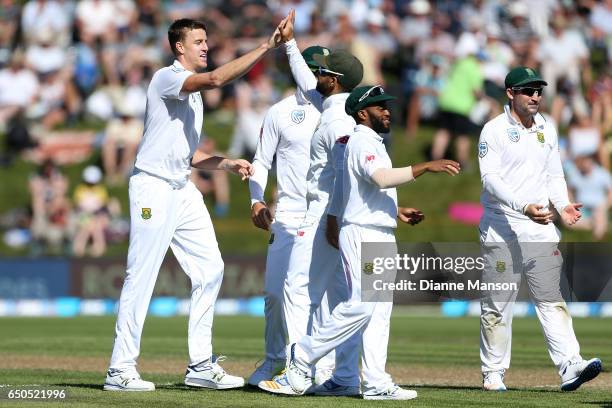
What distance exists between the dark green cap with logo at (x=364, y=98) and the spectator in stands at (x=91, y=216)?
50.1 feet

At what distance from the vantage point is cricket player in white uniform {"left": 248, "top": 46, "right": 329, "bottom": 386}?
11.4 meters

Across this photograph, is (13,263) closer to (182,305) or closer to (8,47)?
(182,305)

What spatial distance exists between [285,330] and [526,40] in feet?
51.7

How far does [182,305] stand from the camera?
24438 mm

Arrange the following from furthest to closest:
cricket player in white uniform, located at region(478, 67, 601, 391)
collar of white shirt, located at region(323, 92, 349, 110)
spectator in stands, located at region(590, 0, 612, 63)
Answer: spectator in stands, located at region(590, 0, 612, 63)
cricket player in white uniform, located at region(478, 67, 601, 391)
collar of white shirt, located at region(323, 92, 349, 110)

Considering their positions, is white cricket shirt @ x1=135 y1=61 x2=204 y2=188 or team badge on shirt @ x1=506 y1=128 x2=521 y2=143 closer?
white cricket shirt @ x1=135 y1=61 x2=204 y2=188

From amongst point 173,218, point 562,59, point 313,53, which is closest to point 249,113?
point 562,59

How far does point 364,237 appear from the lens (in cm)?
1004

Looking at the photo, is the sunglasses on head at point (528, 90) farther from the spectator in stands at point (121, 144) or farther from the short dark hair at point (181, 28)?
the spectator in stands at point (121, 144)

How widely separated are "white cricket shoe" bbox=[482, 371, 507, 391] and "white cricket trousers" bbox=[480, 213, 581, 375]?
6cm

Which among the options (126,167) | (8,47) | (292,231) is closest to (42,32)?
(8,47)

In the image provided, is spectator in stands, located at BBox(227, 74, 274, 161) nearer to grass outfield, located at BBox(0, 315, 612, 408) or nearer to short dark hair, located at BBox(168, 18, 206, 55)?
grass outfield, located at BBox(0, 315, 612, 408)

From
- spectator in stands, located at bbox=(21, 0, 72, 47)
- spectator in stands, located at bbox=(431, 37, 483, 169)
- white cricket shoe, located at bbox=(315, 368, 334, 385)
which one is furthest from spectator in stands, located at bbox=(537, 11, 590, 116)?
white cricket shoe, located at bbox=(315, 368, 334, 385)

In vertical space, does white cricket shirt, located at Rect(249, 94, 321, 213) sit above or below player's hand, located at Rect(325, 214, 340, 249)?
A: above
